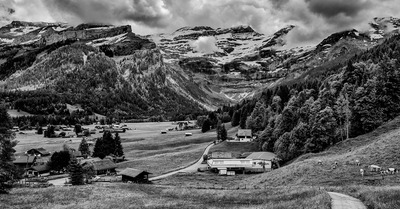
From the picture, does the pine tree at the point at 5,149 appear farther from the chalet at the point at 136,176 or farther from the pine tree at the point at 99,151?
the pine tree at the point at 99,151

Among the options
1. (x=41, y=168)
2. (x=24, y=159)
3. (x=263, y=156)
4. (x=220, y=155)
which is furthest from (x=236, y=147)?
(x=24, y=159)

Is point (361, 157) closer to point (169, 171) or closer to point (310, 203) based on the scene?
point (310, 203)

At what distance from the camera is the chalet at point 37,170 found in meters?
105

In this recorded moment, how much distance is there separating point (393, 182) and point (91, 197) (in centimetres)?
3895

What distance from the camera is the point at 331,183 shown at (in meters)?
51.8

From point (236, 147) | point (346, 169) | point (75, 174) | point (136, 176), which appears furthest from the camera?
point (236, 147)

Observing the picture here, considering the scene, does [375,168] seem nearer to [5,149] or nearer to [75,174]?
[5,149]

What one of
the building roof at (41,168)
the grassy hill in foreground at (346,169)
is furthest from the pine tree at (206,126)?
the grassy hill in foreground at (346,169)

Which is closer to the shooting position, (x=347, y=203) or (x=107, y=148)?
(x=347, y=203)

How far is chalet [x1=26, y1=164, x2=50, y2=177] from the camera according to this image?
105119 mm

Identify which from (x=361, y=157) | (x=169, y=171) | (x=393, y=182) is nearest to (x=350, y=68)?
(x=361, y=157)

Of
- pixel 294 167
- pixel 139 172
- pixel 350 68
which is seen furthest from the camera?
pixel 350 68

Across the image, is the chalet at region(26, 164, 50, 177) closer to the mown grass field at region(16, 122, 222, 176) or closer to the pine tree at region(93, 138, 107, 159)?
the pine tree at region(93, 138, 107, 159)

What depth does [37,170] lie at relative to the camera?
347 feet
